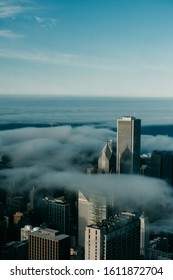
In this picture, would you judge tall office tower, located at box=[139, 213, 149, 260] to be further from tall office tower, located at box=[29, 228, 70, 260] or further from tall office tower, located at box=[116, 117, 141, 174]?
tall office tower, located at box=[29, 228, 70, 260]

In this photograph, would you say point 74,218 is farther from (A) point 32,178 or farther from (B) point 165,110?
(B) point 165,110

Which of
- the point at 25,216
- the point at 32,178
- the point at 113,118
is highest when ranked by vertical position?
the point at 113,118

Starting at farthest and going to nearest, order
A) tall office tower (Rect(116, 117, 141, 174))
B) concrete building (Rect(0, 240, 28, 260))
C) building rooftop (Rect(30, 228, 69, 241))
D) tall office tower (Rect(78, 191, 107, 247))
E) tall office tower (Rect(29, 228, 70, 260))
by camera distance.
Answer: tall office tower (Rect(116, 117, 141, 174)), tall office tower (Rect(78, 191, 107, 247)), building rooftop (Rect(30, 228, 69, 241)), tall office tower (Rect(29, 228, 70, 260)), concrete building (Rect(0, 240, 28, 260))

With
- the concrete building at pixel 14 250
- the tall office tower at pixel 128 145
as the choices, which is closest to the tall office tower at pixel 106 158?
the tall office tower at pixel 128 145

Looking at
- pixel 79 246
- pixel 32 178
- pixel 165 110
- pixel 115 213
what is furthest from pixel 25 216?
pixel 165 110

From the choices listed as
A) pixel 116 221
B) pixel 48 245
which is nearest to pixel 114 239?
pixel 116 221

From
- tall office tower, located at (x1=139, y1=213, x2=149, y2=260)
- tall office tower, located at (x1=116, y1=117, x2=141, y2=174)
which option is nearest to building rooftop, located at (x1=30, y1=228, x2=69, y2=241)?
tall office tower, located at (x1=139, y1=213, x2=149, y2=260)
